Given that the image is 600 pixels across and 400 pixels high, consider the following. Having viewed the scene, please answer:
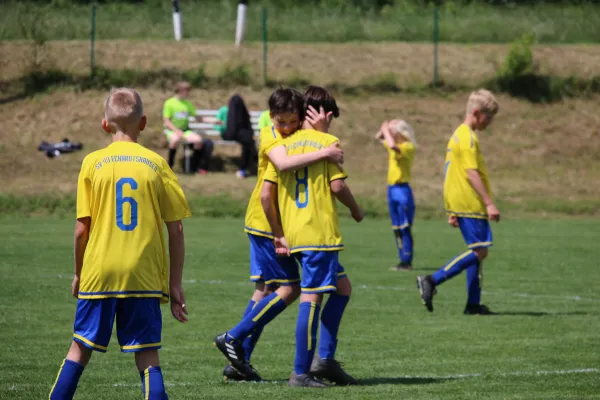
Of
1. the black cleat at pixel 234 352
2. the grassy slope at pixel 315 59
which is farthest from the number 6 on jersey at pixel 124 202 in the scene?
the grassy slope at pixel 315 59

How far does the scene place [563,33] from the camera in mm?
35438

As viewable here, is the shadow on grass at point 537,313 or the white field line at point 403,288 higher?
the shadow on grass at point 537,313

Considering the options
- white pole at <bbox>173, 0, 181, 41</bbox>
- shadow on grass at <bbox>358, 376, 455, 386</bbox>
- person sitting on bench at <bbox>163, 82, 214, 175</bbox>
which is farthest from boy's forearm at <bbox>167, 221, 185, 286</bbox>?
white pole at <bbox>173, 0, 181, 41</bbox>

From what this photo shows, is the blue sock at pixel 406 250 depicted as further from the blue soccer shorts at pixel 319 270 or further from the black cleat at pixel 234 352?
the blue soccer shorts at pixel 319 270

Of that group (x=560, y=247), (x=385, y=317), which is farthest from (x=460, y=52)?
(x=385, y=317)

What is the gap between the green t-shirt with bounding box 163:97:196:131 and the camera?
2416 cm

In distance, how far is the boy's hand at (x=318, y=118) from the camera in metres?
7.24

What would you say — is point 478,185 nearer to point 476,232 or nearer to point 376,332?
point 476,232

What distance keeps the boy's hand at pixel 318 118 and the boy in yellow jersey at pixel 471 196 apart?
11.2 ft

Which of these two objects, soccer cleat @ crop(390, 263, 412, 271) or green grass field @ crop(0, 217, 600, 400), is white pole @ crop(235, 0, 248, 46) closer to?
green grass field @ crop(0, 217, 600, 400)

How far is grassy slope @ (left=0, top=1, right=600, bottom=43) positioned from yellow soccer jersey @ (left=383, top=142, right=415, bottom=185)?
18012mm

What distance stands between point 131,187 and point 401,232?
9925 millimetres

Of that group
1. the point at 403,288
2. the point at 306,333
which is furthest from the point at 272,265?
the point at 403,288

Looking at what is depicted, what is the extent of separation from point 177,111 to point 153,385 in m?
19.3
